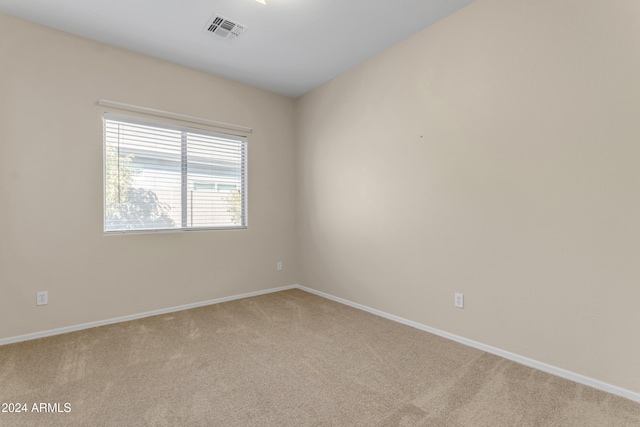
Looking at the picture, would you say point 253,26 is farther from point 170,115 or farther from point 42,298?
point 42,298

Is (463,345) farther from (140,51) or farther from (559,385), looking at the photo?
(140,51)

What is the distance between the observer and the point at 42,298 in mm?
2658

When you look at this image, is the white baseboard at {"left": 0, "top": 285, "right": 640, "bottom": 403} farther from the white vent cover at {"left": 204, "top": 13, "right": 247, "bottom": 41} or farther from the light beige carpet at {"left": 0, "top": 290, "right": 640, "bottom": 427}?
the white vent cover at {"left": 204, "top": 13, "right": 247, "bottom": 41}

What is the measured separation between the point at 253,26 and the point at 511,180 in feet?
8.01

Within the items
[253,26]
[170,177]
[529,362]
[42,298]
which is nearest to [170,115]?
[170,177]

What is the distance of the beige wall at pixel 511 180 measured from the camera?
5.93 feet

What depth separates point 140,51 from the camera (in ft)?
10.1

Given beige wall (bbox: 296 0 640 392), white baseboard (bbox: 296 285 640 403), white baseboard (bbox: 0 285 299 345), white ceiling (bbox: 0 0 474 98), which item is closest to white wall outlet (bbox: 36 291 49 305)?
white baseboard (bbox: 0 285 299 345)

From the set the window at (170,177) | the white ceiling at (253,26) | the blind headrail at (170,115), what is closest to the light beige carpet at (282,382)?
the window at (170,177)

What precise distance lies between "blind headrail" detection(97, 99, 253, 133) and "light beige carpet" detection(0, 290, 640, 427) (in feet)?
6.91

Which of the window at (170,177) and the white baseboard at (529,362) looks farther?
the window at (170,177)

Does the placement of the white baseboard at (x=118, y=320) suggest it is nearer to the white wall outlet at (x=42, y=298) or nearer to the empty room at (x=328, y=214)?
the empty room at (x=328, y=214)

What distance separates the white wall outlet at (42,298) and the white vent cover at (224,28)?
2.69m

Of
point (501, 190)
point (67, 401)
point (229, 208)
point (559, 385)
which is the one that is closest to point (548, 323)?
point (559, 385)
